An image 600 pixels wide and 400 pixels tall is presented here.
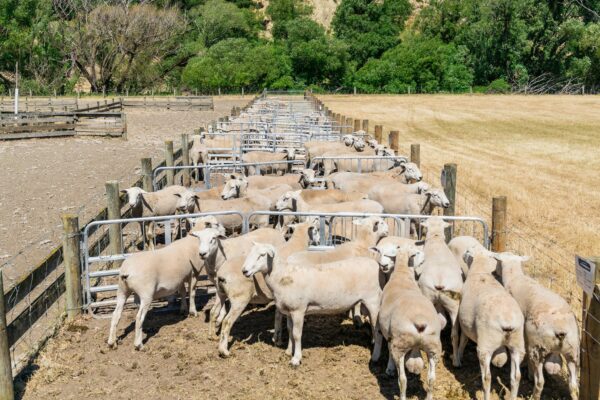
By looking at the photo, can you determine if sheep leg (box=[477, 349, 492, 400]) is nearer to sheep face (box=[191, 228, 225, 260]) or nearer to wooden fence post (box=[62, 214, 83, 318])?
sheep face (box=[191, 228, 225, 260])

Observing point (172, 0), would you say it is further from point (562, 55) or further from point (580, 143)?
point (580, 143)

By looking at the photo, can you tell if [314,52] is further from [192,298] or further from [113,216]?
[192,298]

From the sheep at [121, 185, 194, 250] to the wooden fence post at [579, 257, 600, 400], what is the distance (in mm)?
7428

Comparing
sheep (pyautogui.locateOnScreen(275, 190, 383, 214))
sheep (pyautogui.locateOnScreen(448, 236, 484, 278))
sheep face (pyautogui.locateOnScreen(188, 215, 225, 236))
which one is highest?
sheep face (pyautogui.locateOnScreen(188, 215, 225, 236))

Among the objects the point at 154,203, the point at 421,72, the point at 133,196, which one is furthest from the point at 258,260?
the point at 421,72

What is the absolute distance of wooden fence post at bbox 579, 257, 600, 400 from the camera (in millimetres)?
5898

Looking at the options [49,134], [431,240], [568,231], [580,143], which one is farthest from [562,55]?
[431,240]

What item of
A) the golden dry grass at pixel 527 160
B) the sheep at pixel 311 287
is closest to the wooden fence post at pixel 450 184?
the golden dry grass at pixel 527 160

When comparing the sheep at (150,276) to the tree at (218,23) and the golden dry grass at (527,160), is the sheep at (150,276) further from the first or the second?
the tree at (218,23)

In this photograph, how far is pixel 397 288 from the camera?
7.34 metres

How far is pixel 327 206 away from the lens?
11.6 metres

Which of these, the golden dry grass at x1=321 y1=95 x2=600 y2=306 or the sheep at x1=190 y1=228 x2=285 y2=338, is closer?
the sheep at x1=190 y1=228 x2=285 y2=338

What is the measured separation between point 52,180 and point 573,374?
1631 centimetres

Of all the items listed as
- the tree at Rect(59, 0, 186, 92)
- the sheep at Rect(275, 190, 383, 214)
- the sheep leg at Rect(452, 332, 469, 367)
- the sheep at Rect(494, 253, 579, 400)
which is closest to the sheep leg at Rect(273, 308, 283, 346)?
the sheep leg at Rect(452, 332, 469, 367)
